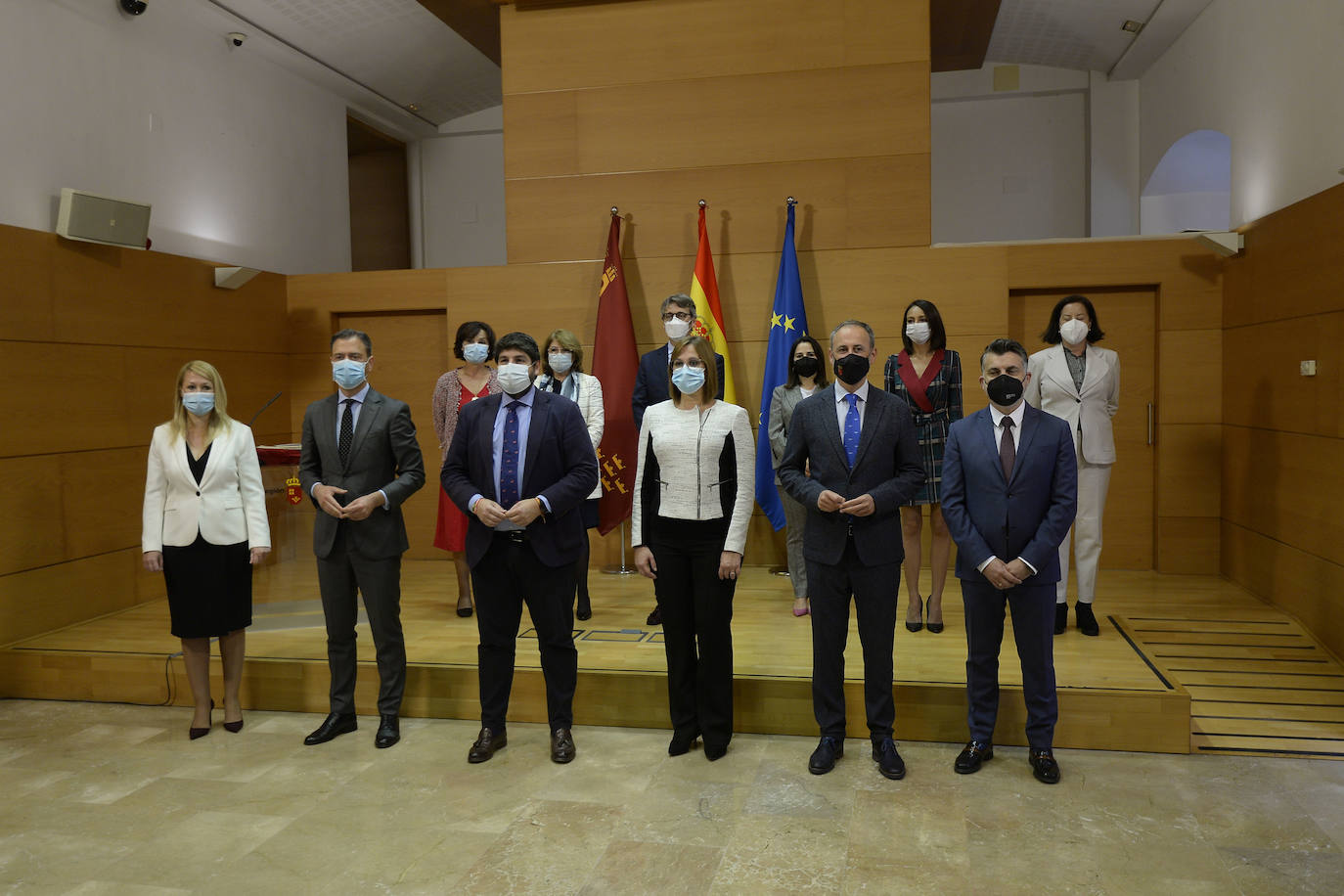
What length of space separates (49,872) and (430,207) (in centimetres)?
732

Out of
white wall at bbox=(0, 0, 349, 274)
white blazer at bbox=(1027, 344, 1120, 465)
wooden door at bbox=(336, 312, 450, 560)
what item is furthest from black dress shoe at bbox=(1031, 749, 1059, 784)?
white wall at bbox=(0, 0, 349, 274)

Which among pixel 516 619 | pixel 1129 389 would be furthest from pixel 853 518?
pixel 1129 389

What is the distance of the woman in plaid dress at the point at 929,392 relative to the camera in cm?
420

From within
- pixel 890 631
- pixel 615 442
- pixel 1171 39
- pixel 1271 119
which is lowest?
pixel 890 631

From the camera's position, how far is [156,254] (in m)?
5.43

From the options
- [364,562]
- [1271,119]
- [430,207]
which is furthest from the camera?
[430,207]

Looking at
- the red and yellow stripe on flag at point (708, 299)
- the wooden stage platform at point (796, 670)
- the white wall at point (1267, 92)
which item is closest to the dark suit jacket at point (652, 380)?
the red and yellow stripe on flag at point (708, 299)

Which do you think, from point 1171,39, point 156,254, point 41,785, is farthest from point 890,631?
point 1171,39

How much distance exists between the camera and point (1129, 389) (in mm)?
5645

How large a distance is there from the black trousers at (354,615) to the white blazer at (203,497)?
0.37 m

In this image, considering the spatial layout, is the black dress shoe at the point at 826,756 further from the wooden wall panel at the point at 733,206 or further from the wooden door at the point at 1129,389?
the wooden wall panel at the point at 733,206

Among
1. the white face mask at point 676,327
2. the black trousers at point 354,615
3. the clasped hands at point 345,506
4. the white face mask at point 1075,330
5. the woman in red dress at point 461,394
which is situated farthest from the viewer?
the woman in red dress at point 461,394

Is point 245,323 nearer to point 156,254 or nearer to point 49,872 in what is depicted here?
point 156,254

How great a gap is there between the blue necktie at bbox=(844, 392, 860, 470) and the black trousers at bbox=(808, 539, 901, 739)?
29 cm
